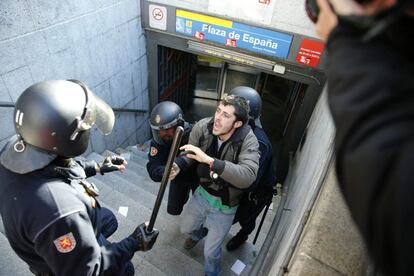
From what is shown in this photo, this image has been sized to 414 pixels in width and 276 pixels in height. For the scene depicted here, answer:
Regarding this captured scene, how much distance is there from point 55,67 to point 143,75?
7.57ft

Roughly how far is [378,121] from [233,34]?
4.32 metres

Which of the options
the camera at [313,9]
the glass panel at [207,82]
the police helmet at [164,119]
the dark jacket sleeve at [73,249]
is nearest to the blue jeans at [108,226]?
the dark jacket sleeve at [73,249]

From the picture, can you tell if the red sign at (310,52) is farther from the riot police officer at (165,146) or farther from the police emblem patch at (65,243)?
the police emblem patch at (65,243)

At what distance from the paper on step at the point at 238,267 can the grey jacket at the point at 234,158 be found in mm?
1011

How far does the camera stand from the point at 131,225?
333 centimetres

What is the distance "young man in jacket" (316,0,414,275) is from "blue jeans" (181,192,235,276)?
2345mm

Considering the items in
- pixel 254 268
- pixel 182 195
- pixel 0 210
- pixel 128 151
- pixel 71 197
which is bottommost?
pixel 128 151

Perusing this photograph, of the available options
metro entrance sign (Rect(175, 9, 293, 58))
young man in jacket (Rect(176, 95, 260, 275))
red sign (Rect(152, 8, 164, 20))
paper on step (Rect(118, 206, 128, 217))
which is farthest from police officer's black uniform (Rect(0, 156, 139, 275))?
red sign (Rect(152, 8, 164, 20))

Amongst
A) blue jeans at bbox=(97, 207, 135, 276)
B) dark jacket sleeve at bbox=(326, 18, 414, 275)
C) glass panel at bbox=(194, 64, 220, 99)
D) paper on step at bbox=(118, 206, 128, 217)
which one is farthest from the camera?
glass panel at bbox=(194, 64, 220, 99)

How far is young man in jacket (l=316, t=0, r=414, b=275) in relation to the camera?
459 mm

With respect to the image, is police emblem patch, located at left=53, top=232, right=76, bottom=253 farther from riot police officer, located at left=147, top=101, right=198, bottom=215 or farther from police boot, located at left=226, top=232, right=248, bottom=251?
police boot, located at left=226, top=232, right=248, bottom=251

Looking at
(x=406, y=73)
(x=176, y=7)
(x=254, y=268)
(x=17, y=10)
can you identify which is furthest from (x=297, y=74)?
(x=406, y=73)

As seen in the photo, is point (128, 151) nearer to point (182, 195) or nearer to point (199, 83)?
point (182, 195)

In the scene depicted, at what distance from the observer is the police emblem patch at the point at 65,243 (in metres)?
1.41
